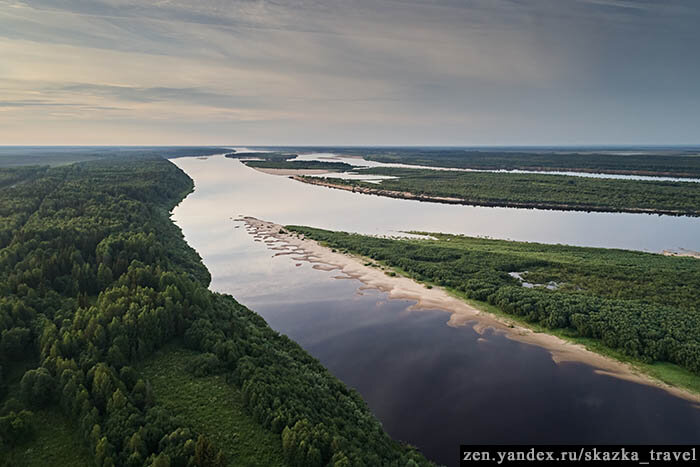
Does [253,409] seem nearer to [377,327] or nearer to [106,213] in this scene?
[377,327]

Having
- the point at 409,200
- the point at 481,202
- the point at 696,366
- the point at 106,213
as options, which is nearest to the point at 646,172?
the point at 481,202

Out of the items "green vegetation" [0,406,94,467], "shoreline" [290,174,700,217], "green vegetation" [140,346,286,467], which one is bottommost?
"green vegetation" [0,406,94,467]

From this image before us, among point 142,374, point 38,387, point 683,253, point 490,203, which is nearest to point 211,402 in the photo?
point 142,374

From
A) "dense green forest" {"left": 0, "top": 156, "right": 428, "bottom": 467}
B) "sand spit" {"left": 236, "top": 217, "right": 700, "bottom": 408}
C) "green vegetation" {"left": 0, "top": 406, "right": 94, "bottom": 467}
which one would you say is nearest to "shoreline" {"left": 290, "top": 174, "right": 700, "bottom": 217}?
"sand spit" {"left": 236, "top": 217, "right": 700, "bottom": 408}

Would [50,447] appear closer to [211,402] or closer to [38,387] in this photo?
[38,387]

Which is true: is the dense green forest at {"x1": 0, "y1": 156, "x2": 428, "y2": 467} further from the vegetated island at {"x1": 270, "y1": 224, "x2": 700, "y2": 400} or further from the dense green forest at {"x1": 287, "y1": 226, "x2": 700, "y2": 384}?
the dense green forest at {"x1": 287, "y1": 226, "x2": 700, "y2": 384}
